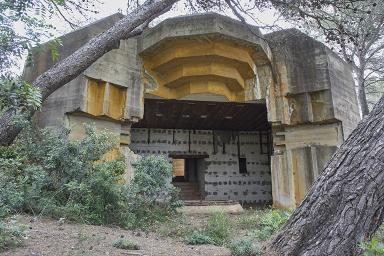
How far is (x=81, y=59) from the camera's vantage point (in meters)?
4.91

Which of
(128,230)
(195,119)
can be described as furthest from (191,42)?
(128,230)

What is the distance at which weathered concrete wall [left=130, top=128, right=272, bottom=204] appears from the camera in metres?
13.2

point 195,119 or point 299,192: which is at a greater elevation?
point 195,119

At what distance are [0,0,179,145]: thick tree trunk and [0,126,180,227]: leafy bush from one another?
3.37 ft

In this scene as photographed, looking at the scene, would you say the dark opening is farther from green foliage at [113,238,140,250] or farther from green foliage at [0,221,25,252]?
green foliage at [0,221,25,252]

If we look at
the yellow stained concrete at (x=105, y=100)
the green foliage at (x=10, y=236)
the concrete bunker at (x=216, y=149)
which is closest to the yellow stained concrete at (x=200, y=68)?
the yellow stained concrete at (x=105, y=100)

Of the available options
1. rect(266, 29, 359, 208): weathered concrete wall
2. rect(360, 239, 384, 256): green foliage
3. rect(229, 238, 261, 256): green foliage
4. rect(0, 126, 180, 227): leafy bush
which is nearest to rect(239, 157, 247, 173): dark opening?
rect(266, 29, 359, 208): weathered concrete wall

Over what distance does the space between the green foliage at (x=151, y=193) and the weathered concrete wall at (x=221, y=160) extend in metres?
6.11

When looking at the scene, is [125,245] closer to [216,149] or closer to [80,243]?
[80,243]

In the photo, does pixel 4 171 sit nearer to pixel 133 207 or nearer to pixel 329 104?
pixel 133 207

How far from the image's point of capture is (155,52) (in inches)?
368

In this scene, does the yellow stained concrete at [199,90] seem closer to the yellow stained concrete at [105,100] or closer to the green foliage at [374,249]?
the yellow stained concrete at [105,100]

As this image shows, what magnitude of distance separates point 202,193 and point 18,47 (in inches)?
442

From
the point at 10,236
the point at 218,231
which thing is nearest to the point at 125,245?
the point at 10,236
